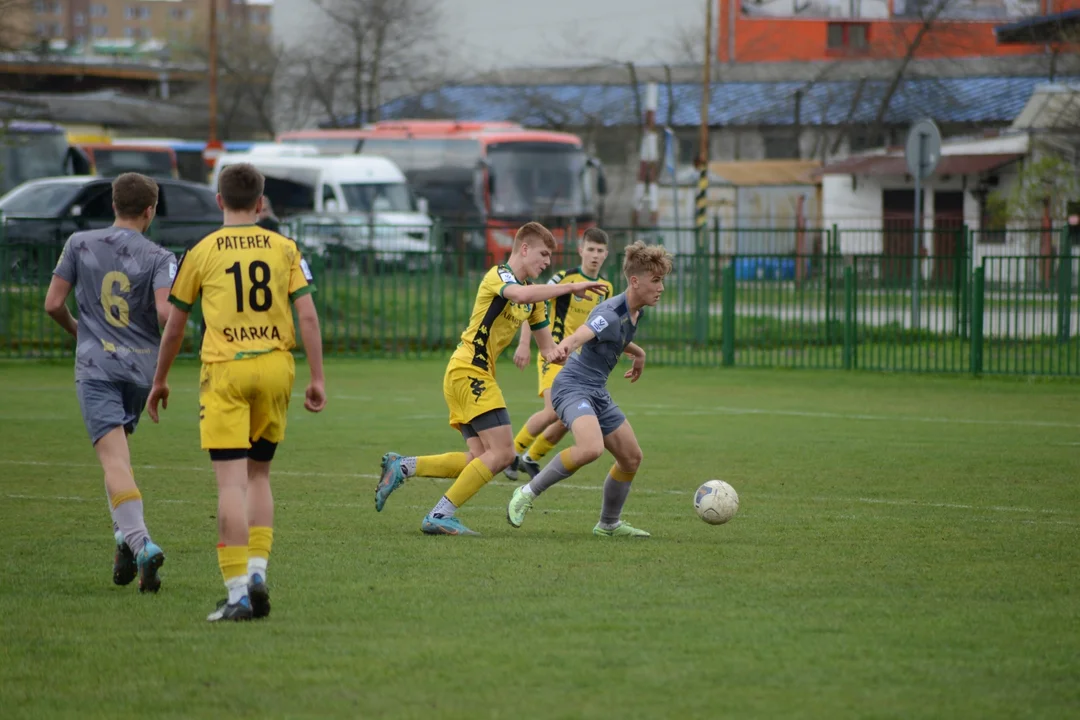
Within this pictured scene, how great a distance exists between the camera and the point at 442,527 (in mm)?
8516

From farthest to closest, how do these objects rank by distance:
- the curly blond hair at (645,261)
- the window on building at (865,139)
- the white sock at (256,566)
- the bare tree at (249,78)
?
the bare tree at (249,78) < the window on building at (865,139) < the curly blond hair at (645,261) < the white sock at (256,566)

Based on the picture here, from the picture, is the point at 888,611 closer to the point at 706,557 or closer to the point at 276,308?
the point at 706,557

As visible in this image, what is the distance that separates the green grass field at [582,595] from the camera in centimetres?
512

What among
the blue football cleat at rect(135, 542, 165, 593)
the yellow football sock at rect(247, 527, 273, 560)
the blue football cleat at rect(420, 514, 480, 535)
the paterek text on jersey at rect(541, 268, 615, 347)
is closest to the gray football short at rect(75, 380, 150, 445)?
the blue football cleat at rect(135, 542, 165, 593)

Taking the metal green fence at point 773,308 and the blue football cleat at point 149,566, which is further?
the metal green fence at point 773,308

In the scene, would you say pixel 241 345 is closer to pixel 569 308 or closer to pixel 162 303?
pixel 162 303

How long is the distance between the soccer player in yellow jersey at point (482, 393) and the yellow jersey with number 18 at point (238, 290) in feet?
8.12

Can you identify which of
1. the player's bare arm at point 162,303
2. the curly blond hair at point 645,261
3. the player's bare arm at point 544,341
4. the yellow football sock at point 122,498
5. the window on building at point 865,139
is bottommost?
the yellow football sock at point 122,498

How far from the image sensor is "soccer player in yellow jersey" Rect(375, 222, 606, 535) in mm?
8625

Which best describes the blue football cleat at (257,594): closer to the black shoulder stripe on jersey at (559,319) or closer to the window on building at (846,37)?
the black shoulder stripe on jersey at (559,319)

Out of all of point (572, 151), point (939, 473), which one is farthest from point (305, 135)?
point (939, 473)

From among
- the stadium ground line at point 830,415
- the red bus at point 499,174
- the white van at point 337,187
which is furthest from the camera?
the red bus at point 499,174

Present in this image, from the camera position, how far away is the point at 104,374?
281 inches

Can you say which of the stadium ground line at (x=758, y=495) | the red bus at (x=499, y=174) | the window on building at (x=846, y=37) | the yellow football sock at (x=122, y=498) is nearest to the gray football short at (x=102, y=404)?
the yellow football sock at (x=122, y=498)
